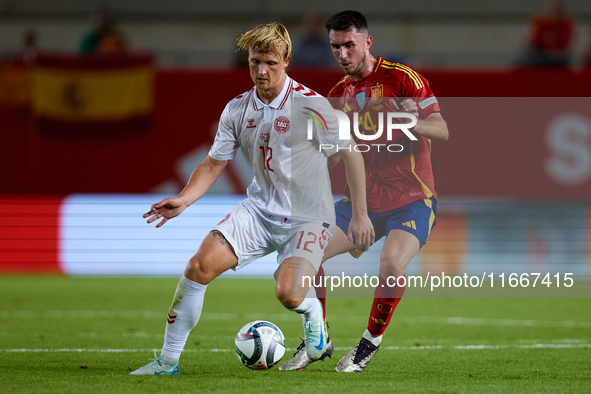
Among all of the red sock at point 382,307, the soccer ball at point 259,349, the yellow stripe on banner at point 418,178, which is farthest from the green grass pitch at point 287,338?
the yellow stripe on banner at point 418,178

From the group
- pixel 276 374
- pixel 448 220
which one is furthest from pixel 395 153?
pixel 448 220

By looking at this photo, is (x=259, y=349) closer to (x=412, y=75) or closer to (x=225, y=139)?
(x=225, y=139)

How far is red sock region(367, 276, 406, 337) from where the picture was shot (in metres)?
5.43

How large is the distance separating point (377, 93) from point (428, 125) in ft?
2.02

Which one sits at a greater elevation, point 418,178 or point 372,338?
point 418,178

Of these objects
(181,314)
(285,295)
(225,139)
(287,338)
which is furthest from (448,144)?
(181,314)

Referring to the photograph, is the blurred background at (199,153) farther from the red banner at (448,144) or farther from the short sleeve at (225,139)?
the short sleeve at (225,139)

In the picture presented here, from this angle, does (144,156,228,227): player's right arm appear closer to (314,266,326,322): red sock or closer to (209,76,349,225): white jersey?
(209,76,349,225): white jersey

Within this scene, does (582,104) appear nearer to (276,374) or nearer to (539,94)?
(539,94)

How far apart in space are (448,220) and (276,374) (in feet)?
31.1

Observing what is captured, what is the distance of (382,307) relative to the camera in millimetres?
5426

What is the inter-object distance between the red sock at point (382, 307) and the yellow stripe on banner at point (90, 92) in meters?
7.95

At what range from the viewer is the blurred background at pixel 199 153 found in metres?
12.5

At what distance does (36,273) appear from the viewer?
44.6ft
